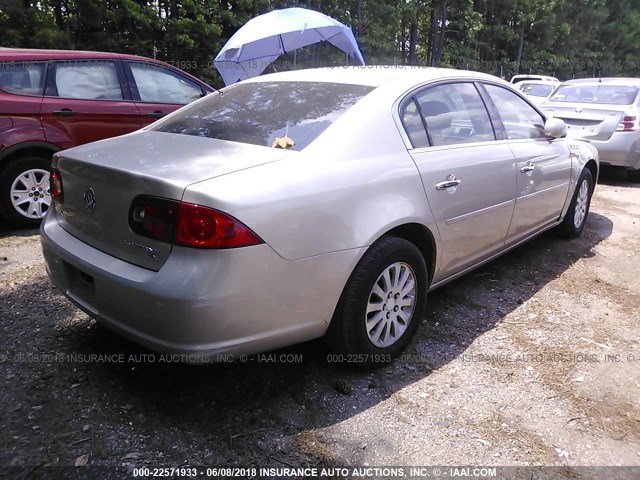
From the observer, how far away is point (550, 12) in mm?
28078

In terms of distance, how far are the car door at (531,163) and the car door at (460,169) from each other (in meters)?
0.17

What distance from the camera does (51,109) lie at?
4.92 m

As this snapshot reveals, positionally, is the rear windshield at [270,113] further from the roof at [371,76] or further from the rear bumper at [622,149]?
the rear bumper at [622,149]

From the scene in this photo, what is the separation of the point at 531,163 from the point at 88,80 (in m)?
4.26

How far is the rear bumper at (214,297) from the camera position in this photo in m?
2.07

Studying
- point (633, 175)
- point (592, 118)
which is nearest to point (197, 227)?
point (592, 118)

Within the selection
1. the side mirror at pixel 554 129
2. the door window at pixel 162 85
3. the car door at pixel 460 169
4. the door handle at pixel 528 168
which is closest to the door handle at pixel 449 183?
the car door at pixel 460 169

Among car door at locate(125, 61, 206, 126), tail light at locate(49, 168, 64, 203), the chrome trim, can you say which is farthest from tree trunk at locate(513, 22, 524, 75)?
tail light at locate(49, 168, 64, 203)

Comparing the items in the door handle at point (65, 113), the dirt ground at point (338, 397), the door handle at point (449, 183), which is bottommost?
the dirt ground at point (338, 397)

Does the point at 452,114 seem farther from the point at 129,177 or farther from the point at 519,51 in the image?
the point at 519,51

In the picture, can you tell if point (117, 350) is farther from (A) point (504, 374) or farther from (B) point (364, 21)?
(B) point (364, 21)

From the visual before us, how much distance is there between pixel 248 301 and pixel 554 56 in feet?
105

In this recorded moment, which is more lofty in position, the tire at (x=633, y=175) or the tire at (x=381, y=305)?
the tire at (x=381, y=305)

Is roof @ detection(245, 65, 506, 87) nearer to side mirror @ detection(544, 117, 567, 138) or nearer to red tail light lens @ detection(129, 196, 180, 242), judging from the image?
side mirror @ detection(544, 117, 567, 138)
